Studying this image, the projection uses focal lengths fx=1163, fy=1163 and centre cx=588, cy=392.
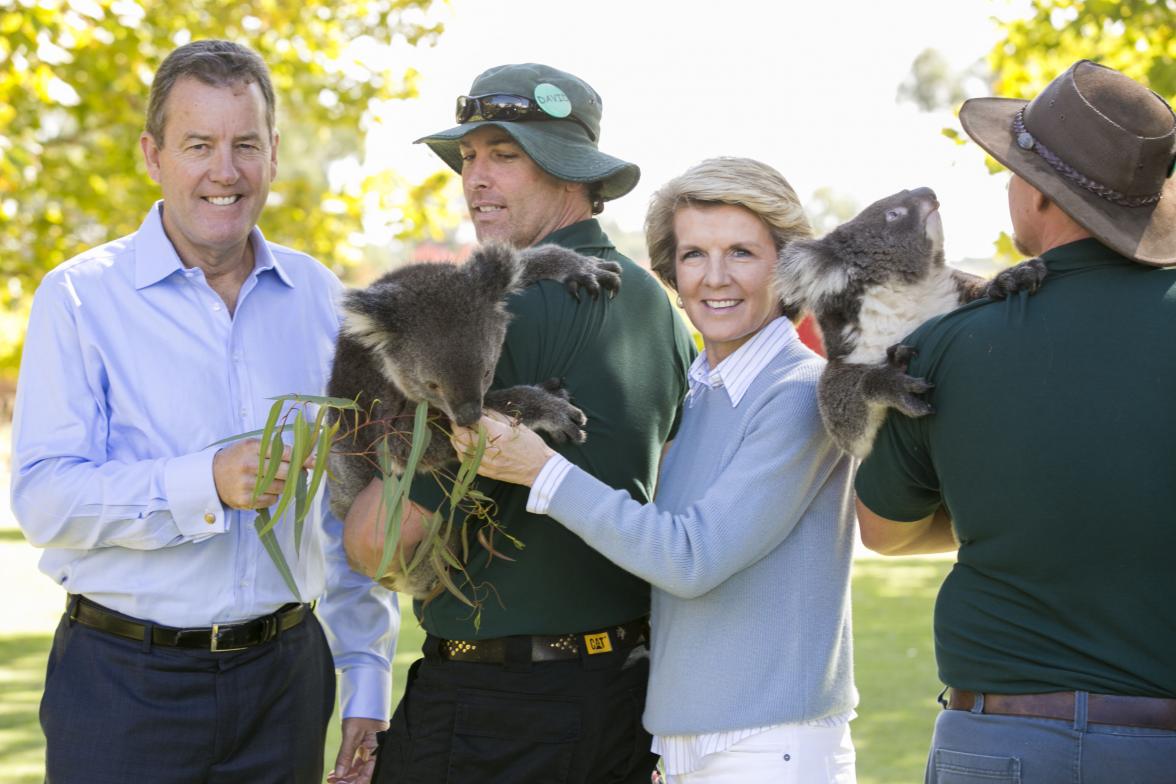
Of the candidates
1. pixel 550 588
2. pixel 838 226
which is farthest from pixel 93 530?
pixel 838 226

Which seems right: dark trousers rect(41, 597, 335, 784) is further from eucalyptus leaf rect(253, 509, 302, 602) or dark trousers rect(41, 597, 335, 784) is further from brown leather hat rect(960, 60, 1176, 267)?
brown leather hat rect(960, 60, 1176, 267)

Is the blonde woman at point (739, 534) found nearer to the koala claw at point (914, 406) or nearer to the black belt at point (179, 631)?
the koala claw at point (914, 406)

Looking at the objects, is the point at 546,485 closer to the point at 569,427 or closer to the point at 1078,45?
the point at 569,427

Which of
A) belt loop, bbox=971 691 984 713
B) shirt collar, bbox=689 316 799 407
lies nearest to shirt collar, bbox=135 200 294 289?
shirt collar, bbox=689 316 799 407

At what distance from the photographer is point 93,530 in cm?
297

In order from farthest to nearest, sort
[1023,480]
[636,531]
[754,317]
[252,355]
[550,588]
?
1. [252,355]
2. [754,317]
3. [550,588]
4. [636,531]
5. [1023,480]

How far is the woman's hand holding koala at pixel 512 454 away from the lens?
274 centimetres

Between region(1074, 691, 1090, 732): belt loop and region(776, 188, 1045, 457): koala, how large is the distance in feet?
2.51

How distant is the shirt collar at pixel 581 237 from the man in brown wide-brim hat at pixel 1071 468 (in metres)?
1.10

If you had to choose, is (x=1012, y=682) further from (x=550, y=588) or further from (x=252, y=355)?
(x=252, y=355)

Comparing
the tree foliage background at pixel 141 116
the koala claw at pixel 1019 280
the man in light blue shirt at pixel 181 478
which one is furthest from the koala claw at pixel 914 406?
the tree foliage background at pixel 141 116

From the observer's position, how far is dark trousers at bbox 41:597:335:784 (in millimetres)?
3004

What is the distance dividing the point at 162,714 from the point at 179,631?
0.21m

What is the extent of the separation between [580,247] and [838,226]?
709 mm
